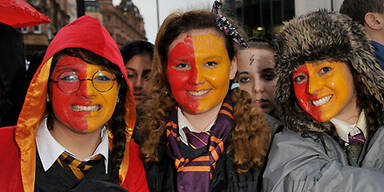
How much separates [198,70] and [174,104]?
35 cm

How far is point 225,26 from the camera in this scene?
245 cm

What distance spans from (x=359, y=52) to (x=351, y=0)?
1.07 meters

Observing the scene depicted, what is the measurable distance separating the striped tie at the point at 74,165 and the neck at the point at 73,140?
1.9 inches

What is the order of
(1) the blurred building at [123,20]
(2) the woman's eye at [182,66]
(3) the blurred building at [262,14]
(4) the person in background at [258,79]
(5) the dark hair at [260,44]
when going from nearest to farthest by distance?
1. (2) the woman's eye at [182,66]
2. (4) the person in background at [258,79]
3. (5) the dark hair at [260,44]
4. (1) the blurred building at [123,20]
5. (3) the blurred building at [262,14]

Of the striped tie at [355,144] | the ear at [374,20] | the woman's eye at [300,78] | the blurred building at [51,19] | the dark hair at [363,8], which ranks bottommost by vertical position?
the striped tie at [355,144]

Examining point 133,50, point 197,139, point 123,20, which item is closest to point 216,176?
point 197,139

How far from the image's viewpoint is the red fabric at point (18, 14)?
2523mm

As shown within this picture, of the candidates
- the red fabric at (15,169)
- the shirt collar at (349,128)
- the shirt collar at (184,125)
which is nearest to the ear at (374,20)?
the shirt collar at (349,128)

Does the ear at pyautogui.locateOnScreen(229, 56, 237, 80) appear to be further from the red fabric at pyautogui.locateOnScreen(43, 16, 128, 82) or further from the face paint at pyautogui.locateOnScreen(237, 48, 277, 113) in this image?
the red fabric at pyautogui.locateOnScreen(43, 16, 128, 82)

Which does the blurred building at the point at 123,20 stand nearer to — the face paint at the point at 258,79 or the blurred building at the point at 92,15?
the blurred building at the point at 92,15

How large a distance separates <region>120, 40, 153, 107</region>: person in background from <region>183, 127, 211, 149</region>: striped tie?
4.35 feet

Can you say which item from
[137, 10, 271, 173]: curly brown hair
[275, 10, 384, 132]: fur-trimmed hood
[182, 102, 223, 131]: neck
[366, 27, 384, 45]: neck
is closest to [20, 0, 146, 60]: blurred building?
[137, 10, 271, 173]: curly brown hair

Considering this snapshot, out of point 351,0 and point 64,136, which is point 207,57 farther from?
point 351,0

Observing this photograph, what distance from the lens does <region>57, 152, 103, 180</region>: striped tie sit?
2.15 meters
